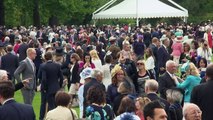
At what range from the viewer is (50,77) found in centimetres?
1670

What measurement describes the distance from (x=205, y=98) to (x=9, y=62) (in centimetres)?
1022

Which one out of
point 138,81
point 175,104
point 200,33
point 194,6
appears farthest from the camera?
point 194,6

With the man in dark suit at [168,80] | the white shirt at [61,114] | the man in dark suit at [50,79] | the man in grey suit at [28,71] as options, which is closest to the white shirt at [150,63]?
the man in grey suit at [28,71]

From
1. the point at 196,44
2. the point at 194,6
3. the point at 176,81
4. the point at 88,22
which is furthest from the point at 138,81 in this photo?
the point at 194,6

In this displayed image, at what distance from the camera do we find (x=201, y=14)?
90.7m

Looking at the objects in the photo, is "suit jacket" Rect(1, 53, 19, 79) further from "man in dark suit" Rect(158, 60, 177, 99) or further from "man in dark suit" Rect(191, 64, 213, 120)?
"man in dark suit" Rect(191, 64, 213, 120)

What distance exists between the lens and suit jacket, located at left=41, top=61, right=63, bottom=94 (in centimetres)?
1666

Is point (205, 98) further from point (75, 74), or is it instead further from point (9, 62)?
point (9, 62)

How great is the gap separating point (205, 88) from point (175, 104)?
2.22ft

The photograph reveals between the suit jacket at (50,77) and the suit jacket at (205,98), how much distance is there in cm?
568

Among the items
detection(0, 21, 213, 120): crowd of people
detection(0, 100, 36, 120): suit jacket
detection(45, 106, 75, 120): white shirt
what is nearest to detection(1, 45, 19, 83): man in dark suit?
detection(0, 21, 213, 120): crowd of people

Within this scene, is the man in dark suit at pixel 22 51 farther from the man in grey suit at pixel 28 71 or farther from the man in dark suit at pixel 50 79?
the man in dark suit at pixel 50 79

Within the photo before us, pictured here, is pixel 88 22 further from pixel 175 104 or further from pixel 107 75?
pixel 175 104

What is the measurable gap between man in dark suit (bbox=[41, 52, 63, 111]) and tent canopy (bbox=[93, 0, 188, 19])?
3485 centimetres
